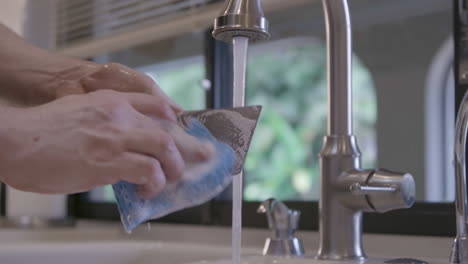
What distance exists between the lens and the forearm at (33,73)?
70 centimetres

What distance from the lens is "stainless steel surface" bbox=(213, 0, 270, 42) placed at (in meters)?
0.63

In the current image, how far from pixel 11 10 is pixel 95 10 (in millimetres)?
229

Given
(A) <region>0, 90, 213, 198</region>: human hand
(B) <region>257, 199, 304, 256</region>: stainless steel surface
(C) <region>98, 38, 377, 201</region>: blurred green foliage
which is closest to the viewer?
(A) <region>0, 90, 213, 198</region>: human hand

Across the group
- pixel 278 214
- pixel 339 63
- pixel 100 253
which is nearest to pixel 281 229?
pixel 278 214

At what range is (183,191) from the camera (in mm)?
506

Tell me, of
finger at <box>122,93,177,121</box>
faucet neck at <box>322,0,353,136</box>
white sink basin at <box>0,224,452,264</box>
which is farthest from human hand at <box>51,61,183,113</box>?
white sink basin at <box>0,224,452,264</box>

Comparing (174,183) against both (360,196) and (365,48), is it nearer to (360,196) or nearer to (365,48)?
(360,196)

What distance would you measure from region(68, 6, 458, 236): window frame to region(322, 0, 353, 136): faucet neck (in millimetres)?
211

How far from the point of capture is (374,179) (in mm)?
775

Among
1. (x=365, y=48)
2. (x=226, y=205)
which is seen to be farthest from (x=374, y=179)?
(x=365, y=48)

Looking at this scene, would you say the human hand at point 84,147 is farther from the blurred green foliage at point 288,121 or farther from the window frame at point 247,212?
the blurred green foliage at point 288,121

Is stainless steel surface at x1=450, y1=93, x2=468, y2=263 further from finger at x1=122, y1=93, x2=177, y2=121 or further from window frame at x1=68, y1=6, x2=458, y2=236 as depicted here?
finger at x1=122, y1=93, x2=177, y2=121

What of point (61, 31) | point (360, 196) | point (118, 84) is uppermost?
point (61, 31)

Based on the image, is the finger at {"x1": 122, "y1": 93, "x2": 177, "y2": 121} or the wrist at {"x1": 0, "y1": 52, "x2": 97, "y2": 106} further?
the wrist at {"x1": 0, "y1": 52, "x2": 97, "y2": 106}
